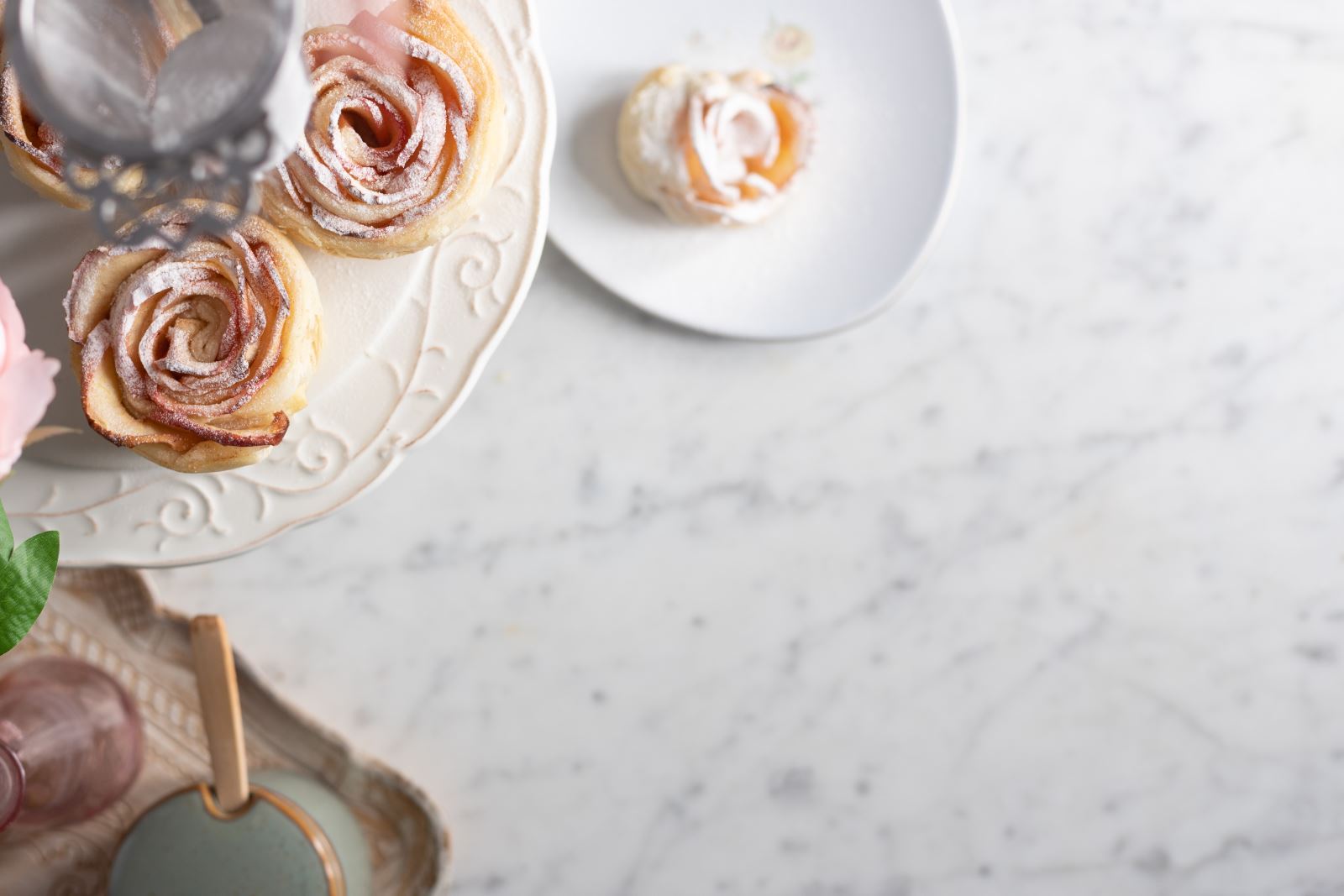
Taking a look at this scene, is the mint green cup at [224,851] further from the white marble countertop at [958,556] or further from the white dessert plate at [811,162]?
the white dessert plate at [811,162]

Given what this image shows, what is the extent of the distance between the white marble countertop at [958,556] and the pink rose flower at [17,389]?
0.79m

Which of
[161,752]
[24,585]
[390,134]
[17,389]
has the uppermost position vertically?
[390,134]

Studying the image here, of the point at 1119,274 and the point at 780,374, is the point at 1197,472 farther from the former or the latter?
the point at 780,374

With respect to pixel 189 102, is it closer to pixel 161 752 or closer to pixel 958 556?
pixel 161 752

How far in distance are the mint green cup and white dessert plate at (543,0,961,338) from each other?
681 millimetres

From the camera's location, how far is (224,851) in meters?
1.12

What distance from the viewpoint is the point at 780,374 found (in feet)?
4.61

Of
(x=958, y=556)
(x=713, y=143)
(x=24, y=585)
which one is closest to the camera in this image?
(x=24, y=585)

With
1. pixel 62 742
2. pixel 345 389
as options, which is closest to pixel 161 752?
pixel 62 742

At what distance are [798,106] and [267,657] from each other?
92 cm

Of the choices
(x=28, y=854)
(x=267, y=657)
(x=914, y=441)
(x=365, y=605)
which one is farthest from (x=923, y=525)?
(x=28, y=854)

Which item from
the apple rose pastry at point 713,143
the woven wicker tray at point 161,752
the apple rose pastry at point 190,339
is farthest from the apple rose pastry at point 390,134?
the woven wicker tray at point 161,752

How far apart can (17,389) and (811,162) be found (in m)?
0.96

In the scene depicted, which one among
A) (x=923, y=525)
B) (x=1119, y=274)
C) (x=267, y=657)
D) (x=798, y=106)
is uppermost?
(x=798, y=106)
